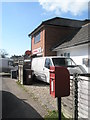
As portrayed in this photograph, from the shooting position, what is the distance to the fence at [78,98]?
4.07 meters

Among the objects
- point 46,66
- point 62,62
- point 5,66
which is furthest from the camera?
point 5,66

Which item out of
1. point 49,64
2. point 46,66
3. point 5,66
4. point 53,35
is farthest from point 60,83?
point 5,66

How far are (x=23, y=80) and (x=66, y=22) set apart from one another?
42.6 feet

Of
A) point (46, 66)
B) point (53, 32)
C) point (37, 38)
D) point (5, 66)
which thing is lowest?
point (5, 66)

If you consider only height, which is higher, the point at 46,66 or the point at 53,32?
the point at 53,32

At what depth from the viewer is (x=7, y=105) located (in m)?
5.91

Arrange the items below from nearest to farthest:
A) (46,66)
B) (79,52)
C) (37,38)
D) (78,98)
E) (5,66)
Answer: (78,98) → (46,66) → (79,52) → (5,66) → (37,38)

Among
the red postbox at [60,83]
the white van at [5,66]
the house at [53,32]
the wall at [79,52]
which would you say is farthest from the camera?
the white van at [5,66]

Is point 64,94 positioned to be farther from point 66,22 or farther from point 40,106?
point 66,22

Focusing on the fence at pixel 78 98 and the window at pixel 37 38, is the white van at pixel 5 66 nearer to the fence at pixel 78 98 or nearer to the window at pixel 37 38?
the window at pixel 37 38

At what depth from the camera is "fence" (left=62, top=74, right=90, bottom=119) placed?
4.07 m

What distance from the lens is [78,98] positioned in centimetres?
446

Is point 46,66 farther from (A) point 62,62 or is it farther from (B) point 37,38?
(B) point 37,38

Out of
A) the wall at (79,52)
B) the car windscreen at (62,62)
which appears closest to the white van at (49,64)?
the car windscreen at (62,62)
